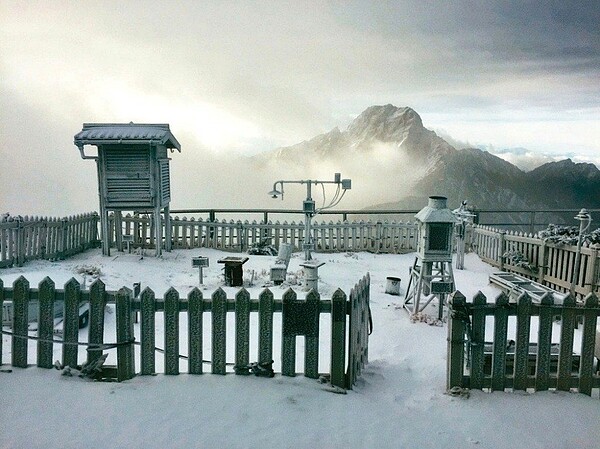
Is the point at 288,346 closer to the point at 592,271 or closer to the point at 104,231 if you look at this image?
the point at 592,271

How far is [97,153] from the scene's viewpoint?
13.1 meters

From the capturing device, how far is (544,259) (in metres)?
10.5

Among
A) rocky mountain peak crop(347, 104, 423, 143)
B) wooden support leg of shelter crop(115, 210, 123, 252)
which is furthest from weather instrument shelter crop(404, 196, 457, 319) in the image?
rocky mountain peak crop(347, 104, 423, 143)

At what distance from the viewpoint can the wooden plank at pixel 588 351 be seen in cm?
489

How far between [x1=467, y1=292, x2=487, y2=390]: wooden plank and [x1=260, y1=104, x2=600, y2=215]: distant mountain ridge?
24040 millimetres

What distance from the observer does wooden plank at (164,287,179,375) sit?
4.74 m

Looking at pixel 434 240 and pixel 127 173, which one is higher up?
pixel 127 173

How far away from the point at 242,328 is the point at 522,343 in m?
2.79

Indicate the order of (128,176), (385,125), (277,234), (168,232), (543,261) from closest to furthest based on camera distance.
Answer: (543,261)
(128,176)
(168,232)
(277,234)
(385,125)

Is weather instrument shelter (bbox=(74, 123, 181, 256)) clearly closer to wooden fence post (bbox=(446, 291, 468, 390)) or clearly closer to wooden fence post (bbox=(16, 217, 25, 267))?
wooden fence post (bbox=(16, 217, 25, 267))

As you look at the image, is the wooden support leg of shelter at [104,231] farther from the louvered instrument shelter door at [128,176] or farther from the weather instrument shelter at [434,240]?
the weather instrument shelter at [434,240]

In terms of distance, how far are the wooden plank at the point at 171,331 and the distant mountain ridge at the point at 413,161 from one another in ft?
81.0

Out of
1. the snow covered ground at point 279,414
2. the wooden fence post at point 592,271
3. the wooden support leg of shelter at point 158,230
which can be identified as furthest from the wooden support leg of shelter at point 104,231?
the wooden fence post at point 592,271

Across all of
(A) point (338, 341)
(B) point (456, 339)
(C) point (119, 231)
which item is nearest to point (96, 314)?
(A) point (338, 341)
